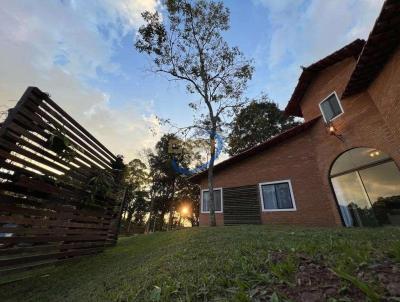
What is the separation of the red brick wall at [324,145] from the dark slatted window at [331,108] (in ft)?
0.92

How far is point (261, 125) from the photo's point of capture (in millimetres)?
23531

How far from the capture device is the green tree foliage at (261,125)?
23281 millimetres

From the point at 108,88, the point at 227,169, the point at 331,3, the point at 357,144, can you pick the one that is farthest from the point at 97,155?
the point at 331,3

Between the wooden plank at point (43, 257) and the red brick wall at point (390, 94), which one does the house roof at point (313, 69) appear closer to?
the red brick wall at point (390, 94)

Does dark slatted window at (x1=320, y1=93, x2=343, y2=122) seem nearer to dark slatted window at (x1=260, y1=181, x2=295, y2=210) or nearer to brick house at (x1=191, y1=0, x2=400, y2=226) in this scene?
brick house at (x1=191, y1=0, x2=400, y2=226)

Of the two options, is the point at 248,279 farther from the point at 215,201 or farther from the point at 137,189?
the point at 137,189

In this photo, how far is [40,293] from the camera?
376cm

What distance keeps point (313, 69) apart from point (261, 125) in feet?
41.0

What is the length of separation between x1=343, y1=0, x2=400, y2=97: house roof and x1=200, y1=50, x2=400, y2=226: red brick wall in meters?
Result: 0.27

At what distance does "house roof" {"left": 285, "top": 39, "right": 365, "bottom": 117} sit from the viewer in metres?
9.20

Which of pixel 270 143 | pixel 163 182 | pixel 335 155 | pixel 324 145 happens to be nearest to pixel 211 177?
pixel 270 143

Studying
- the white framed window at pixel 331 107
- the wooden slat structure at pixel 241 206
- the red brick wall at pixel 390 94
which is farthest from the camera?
the wooden slat structure at pixel 241 206

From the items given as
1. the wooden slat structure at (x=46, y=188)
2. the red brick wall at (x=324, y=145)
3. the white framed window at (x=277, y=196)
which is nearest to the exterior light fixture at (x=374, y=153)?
the red brick wall at (x=324, y=145)

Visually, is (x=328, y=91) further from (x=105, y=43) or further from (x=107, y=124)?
(x=107, y=124)
